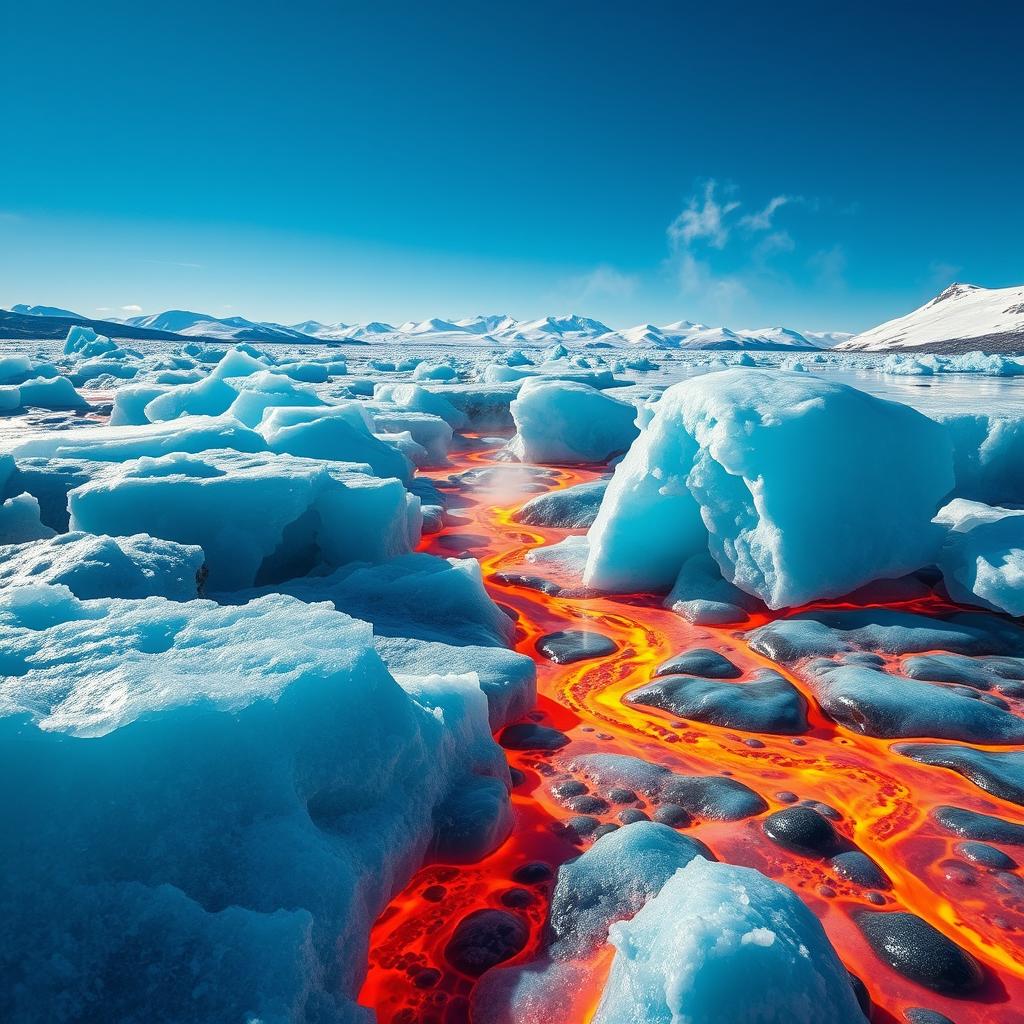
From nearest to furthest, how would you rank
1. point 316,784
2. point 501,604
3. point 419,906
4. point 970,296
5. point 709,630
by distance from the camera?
point 316,784
point 419,906
point 709,630
point 501,604
point 970,296

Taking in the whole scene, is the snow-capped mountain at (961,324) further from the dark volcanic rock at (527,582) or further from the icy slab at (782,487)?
the dark volcanic rock at (527,582)

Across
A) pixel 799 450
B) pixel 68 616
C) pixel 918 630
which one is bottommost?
pixel 918 630

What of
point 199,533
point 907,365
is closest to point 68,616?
point 199,533

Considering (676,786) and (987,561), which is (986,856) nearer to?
(676,786)

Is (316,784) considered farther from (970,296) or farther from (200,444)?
(970,296)

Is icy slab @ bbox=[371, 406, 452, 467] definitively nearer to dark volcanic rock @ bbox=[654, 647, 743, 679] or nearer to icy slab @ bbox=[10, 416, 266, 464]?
icy slab @ bbox=[10, 416, 266, 464]

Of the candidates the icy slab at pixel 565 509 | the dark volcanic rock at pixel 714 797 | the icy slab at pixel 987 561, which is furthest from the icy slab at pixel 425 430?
the dark volcanic rock at pixel 714 797
